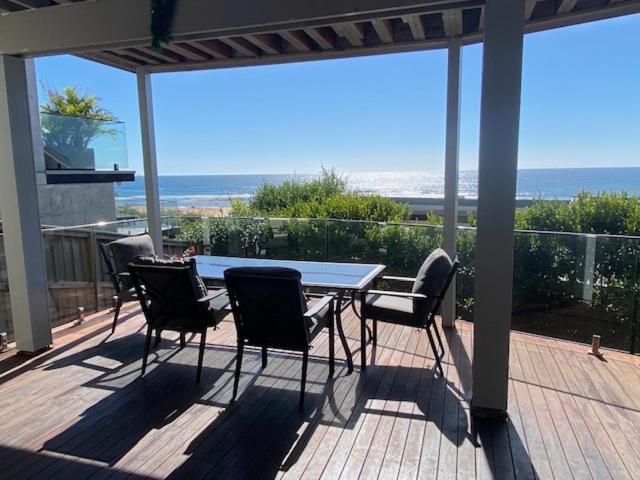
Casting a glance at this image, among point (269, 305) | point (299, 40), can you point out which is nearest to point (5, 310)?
point (269, 305)

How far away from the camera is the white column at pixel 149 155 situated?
507cm

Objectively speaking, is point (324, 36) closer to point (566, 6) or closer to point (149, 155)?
point (566, 6)

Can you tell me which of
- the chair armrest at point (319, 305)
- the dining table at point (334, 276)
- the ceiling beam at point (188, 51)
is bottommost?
the chair armrest at point (319, 305)

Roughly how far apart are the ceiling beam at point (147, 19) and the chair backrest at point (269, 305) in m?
1.62

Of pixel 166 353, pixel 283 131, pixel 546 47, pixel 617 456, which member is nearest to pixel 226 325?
pixel 166 353

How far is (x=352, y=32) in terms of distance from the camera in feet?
12.4

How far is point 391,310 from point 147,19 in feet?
8.96

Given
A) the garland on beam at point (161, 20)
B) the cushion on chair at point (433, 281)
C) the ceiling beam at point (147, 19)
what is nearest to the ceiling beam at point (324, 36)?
the ceiling beam at point (147, 19)

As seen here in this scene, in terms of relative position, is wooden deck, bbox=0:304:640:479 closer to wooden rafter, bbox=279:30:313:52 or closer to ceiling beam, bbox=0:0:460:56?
ceiling beam, bbox=0:0:460:56

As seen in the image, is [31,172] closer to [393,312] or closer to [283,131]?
[393,312]

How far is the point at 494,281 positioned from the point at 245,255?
3.61 metres

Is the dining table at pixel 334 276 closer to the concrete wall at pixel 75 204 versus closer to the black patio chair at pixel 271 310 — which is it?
the black patio chair at pixel 271 310

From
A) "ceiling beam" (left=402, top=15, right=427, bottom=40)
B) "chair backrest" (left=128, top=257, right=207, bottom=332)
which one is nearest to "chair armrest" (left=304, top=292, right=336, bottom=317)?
"chair backrest" (left=128, top=257, right=207, bottom=332)

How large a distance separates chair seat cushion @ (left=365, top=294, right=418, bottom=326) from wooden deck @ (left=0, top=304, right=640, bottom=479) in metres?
0.39
